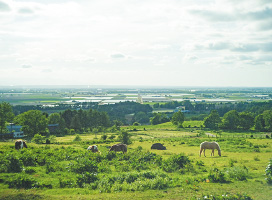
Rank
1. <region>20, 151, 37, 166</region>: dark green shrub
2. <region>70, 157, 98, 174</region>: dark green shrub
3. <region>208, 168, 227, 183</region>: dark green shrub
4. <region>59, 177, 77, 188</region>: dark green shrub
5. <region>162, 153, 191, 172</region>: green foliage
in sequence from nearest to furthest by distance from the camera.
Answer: <region>59, 177, 77, 188</region>: dark green shrub, <region>208, 168, 227, 183</region>: dark green shrub, <region>70, 157, 98, 174</region>: dark green shrub, <region>162, 153, 191, 172</region>: green foliage, <region>20, 151, 37, 166</region>: dark green shrub

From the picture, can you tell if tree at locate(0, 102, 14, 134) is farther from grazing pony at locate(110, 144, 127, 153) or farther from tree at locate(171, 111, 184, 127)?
tree at locate(171, 111, 184, 127)

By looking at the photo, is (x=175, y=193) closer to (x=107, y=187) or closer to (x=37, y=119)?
(x=107, y=187)

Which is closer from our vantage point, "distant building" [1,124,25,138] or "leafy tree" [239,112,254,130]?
"distant building" [1,124,25,138]

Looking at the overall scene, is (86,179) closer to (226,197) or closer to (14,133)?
(226,197)

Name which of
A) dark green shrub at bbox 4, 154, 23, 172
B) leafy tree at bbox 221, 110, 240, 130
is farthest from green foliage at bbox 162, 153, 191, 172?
leafy tree at bbox 221, 110, 240, 130

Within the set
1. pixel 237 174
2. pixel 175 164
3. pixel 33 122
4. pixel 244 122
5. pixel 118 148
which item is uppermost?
pixel 237 174

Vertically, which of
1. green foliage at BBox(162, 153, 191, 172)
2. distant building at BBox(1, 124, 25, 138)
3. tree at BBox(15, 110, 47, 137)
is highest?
green foliage at BBox(162, 153, 191, 172)

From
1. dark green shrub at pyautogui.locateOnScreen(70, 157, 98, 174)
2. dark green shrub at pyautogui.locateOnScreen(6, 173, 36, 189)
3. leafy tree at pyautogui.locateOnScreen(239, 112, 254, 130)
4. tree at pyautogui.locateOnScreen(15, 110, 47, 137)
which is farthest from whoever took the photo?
leafy tree at pyautogui.locateOnScreen(239, 112, 254, 130)

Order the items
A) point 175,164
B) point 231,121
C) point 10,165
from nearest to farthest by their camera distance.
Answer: point 10,165 < point 175,164 < point 231,121

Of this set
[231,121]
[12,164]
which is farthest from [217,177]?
[231,121]

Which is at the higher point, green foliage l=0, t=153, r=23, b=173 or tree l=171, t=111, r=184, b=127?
green foliage l=0, t=153, r=23, b=173

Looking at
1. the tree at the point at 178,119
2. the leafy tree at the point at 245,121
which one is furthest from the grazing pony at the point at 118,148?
the tree at the point at 178,119

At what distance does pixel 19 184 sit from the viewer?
12.2 m

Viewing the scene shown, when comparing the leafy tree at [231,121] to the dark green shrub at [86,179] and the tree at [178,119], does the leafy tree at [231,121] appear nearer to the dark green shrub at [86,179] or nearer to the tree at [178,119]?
the tree at [178,119]
